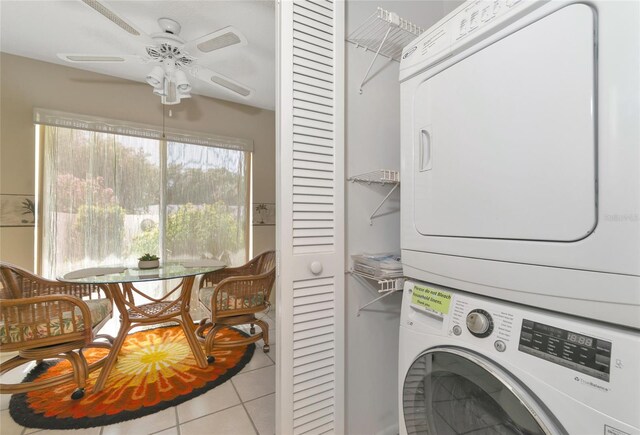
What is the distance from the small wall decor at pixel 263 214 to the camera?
12.4 feet

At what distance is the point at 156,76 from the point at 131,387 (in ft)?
7.25

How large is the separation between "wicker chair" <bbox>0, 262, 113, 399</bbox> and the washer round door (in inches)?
77.4

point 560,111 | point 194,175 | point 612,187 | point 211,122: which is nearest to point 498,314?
point 612,187

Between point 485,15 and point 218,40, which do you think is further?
point 218,40

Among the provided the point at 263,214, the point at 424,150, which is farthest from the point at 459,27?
the point at 263,214

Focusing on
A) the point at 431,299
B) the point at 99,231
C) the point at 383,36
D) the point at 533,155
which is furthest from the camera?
the point at 99,231

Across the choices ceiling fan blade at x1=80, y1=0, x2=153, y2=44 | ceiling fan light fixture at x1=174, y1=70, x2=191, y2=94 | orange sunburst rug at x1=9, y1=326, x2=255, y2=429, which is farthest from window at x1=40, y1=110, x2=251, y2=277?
ceiling fan blade at x1=80, y1=0, x2=153, y2=44

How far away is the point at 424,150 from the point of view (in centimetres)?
100

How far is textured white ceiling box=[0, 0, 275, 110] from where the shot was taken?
196cm

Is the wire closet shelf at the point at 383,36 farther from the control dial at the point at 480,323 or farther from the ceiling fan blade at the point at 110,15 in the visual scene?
the ceiling fan blade at the point at 110,15

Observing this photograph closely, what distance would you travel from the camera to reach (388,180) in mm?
1250

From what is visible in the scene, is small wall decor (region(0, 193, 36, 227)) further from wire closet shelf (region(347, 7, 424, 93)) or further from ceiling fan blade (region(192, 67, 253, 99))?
wire closet shelf (region(347, 7, 424, 93))

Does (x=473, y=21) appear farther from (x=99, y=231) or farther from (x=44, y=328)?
(x=99, y=231)

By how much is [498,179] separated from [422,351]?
61cm
